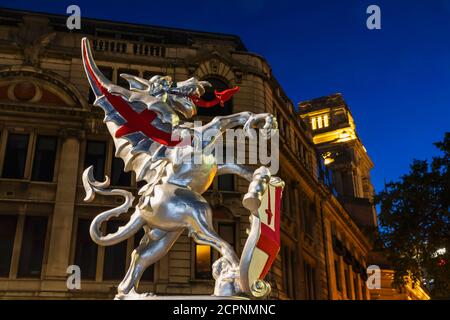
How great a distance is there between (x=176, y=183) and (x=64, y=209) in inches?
473

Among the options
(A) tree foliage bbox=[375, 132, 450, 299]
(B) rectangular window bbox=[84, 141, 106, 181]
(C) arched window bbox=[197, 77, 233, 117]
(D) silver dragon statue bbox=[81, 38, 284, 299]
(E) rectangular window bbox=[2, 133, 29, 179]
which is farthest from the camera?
(C) arched window bbox=[197, 77, 233, 117]

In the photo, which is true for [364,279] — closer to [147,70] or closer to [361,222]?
[361,222]

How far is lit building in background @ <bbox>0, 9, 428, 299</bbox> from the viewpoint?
55.4 feet

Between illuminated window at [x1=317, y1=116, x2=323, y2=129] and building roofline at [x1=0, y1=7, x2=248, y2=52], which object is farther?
illuminated window at [x1=317, y1=116, x2=323, y2=129]

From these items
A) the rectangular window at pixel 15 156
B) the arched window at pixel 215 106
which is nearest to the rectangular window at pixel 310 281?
the arched window at pixel 215 106

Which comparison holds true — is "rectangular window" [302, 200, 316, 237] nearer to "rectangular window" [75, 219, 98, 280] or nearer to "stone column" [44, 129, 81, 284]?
"rectangular window" [75, 219, 98, 280]

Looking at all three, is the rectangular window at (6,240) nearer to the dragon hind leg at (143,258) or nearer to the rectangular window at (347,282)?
the dragon hind leg at (143,258)

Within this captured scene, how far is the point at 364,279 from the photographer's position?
36.4 meters

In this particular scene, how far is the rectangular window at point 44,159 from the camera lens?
59.4 feet

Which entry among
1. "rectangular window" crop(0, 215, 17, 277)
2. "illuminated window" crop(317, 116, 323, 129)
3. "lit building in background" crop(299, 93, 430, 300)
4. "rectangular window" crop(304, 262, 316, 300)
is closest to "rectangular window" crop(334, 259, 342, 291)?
"rectangular window" crop(304, 262, 316, 300)

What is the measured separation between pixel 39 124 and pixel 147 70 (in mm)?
4827

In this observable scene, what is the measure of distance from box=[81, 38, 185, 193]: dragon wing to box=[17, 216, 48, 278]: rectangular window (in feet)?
36.7

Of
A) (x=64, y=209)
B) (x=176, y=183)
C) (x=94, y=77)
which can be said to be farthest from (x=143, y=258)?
(x=64, y=209)

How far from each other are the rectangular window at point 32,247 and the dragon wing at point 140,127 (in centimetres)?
1118
